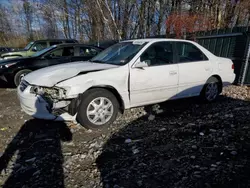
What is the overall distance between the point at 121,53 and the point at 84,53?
3.77 m

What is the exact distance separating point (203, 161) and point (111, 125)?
1.77 metres

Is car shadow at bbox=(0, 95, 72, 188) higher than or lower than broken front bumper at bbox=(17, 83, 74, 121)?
lower

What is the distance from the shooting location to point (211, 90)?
4555 millimetres

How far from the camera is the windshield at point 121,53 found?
358 centimetres

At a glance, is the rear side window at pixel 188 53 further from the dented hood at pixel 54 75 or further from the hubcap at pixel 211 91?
the dented hood at pixel 54 75

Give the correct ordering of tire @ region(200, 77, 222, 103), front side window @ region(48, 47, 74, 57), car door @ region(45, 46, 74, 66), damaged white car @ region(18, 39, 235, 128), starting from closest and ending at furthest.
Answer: damaged white car @ region(18, 39, 235, 128) < tire @ region(200, 77, 222, 103) < car door @ region(45, 46, 74, 66) < front side window @ region(48, 47, 74, 57)

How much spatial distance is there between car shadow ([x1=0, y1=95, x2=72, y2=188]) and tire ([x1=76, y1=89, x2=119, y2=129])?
0.42m

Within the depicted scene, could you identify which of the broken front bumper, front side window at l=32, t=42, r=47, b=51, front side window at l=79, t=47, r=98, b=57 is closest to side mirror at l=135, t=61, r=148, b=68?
the broken front bumper

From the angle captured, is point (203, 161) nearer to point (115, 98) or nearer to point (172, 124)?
point (172, 124)

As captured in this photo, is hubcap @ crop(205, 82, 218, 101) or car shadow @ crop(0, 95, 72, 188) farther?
hubcap @ crop(205, 82, 218, 101)

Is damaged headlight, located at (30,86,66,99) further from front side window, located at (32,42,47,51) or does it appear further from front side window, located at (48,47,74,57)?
front side window, located at (32,42,47,51)

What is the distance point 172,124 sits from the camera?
3.50m

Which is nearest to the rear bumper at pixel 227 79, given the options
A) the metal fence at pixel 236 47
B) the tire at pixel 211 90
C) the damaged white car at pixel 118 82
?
the tire at pixel 211 90

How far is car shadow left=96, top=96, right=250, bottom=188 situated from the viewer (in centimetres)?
200
